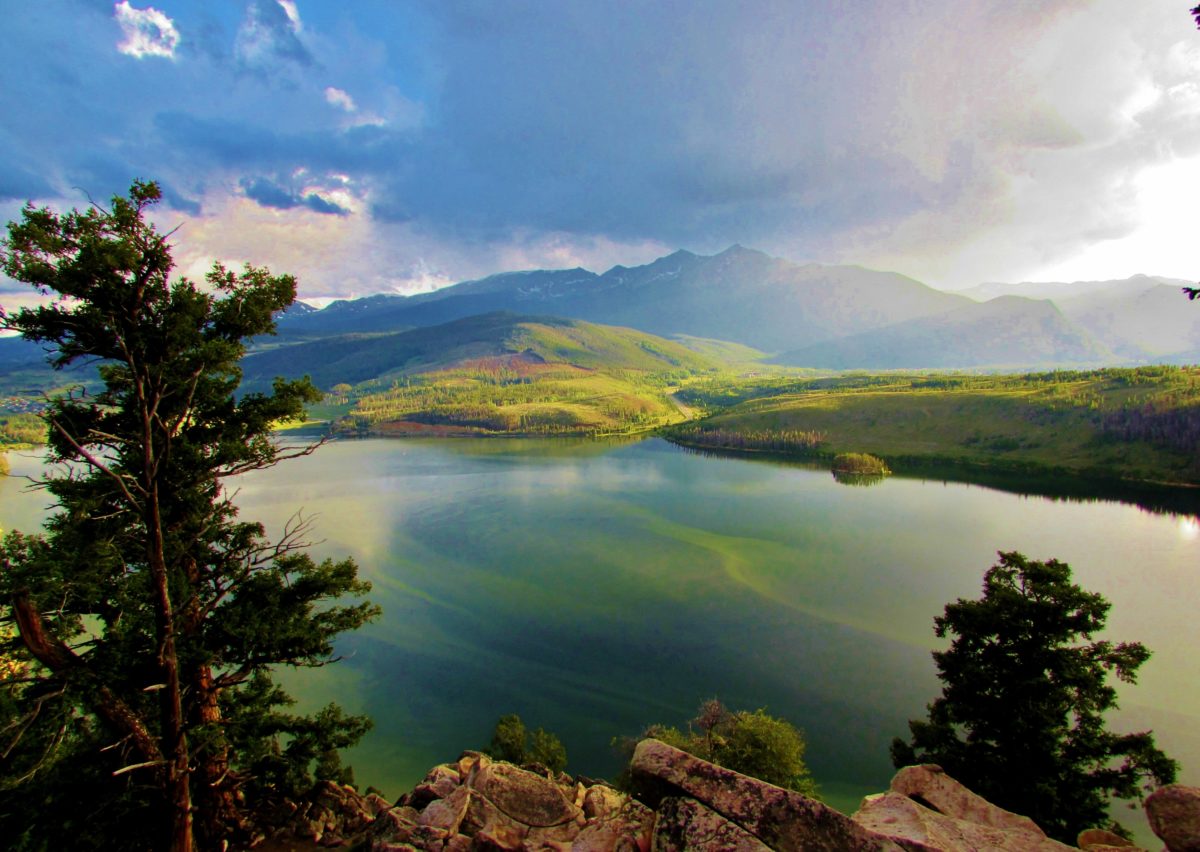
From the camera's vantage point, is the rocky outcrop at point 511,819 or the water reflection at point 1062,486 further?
the water reflection at point 1062,486

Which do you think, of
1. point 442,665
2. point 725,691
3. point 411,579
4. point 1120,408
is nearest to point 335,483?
point 411,579

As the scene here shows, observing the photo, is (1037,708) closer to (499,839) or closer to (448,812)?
(499,839)

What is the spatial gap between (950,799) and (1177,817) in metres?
3.32

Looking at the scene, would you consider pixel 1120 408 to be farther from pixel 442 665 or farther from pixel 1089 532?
pixel 442 665

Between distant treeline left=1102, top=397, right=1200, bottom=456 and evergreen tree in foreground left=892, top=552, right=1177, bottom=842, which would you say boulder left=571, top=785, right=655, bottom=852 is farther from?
distant treeline left=1102, top=397, right=1200, bottom=456

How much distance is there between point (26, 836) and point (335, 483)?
90046mm

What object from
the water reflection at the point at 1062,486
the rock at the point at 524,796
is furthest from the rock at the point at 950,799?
the water reflection at the point at 1062,486

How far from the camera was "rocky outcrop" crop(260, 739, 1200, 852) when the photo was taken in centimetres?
632

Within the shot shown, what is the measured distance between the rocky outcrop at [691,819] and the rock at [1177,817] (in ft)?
0.04

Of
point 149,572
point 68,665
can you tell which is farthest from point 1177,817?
point 149,572

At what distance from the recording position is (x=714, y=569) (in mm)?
48969

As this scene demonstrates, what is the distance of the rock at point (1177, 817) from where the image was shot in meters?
7.24

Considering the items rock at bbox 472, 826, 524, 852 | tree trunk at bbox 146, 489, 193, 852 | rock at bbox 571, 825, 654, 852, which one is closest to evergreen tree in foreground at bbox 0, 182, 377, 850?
tree trunk at bbox 146, 489, 193, 852

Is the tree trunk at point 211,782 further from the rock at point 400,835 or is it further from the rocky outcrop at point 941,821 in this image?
the rocky outcrop at point 941,821
